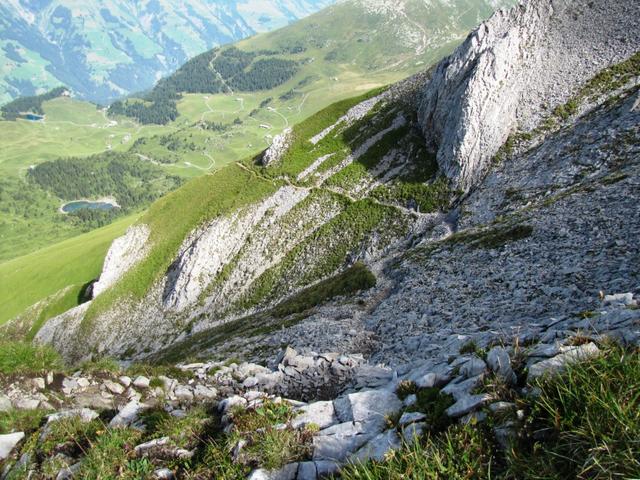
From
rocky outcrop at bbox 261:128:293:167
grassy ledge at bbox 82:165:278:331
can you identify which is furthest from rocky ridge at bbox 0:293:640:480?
rocky outcrop at bbox 261:128:293:167

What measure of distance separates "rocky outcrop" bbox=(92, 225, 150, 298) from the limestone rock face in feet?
214

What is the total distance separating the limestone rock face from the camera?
5384 centimetres

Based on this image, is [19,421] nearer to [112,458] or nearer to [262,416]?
[112,458]

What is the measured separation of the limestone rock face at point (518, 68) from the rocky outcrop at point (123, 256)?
214ft

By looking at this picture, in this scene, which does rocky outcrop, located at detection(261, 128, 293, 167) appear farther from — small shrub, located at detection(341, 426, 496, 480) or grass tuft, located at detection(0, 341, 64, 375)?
small shrub, located at detection(341, 426, 496, 480)

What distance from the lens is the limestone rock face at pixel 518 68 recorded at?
53844 mm

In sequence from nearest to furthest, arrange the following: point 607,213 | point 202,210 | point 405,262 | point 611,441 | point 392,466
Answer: point 611,441 → point 392,466 → point 607,213 → point 405,262 → point 202,210

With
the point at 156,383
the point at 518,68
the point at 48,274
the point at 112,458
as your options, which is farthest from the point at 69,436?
the point at 48,274

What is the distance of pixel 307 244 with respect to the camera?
204 ft

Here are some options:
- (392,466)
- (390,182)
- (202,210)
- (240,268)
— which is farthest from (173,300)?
(392,466)

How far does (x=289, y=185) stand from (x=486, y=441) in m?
69.1

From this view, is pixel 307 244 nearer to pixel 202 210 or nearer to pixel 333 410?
pixel 202 210

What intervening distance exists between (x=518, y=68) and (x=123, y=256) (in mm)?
84469

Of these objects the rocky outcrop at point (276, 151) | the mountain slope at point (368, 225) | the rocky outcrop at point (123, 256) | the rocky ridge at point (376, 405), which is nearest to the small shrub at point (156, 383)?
the rocky ridge at point (376, 405)
